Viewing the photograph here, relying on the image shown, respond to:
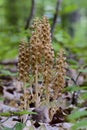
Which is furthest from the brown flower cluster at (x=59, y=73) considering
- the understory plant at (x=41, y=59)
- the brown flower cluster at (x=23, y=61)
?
the brown flower cluster at (x=23, y=61)

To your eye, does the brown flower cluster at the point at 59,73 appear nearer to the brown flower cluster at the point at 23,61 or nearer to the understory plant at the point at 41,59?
the understory plant at the point at 41,59

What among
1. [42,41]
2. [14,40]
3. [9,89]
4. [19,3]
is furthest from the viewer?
[19,3]

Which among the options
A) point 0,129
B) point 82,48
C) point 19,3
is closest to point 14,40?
point 82,48

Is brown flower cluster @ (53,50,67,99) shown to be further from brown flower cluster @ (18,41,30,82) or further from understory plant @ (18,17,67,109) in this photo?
brown flower cluster @ (18,41,30,82)

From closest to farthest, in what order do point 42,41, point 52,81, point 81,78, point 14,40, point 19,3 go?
point 42,41 → point 52,81 → point 81,78 → point 14,40 → point 19,3

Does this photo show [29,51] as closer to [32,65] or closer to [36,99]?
[32,65]

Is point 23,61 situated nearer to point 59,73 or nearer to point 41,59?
point 41,59

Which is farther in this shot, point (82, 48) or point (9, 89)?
Answer: point (82, 48)

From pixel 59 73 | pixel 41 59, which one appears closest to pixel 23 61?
pixel 41 59

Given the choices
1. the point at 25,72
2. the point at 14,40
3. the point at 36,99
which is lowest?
the point at 36,99

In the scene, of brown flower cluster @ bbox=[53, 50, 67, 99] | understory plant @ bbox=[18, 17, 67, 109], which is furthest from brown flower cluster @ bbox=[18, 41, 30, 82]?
brown flower cluster @ bbox=[53, 50, 67, 99]

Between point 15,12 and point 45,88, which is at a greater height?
point 15,12
